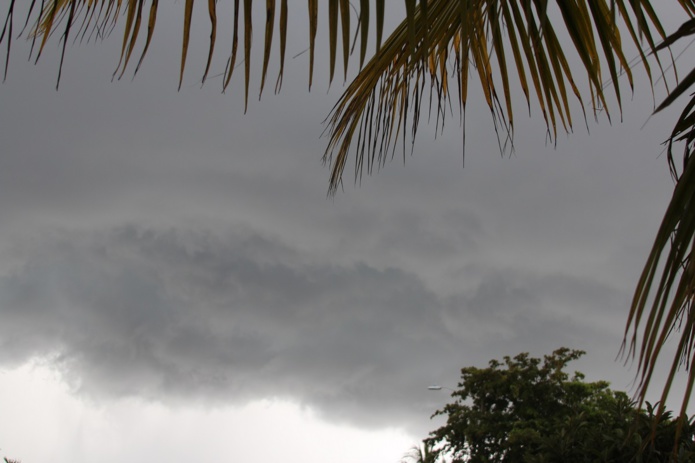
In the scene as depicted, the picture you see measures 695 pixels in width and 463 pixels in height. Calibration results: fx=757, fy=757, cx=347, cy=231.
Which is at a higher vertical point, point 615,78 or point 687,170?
point 615,78

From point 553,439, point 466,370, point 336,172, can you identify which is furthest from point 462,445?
point 336,172

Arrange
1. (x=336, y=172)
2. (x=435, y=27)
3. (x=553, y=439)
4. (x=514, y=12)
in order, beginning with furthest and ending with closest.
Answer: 1. (x=553, y=439)
2. (x=336, y=172)
3. (x=435, y=27)
4. (x=514, y=12)

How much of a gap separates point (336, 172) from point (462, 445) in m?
26.0

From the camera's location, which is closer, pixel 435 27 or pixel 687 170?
pixel 687 170

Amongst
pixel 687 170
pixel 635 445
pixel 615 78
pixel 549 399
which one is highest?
pixel 549 399

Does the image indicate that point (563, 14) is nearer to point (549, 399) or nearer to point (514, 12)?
point (514, 12)

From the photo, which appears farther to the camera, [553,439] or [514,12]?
[553,439]

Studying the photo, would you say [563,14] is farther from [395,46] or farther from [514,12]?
[395,46]

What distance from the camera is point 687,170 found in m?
1.38

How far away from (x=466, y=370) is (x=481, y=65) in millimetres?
26807

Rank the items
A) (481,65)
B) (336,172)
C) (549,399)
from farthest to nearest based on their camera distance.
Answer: (549,399) < (336,172) < (481,65)

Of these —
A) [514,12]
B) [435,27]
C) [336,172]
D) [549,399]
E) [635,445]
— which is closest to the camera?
[514,12]

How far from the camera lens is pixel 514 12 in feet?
5.92

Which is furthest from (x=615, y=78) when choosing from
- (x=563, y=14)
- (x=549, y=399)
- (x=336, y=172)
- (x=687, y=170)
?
(x=549, y=399)
